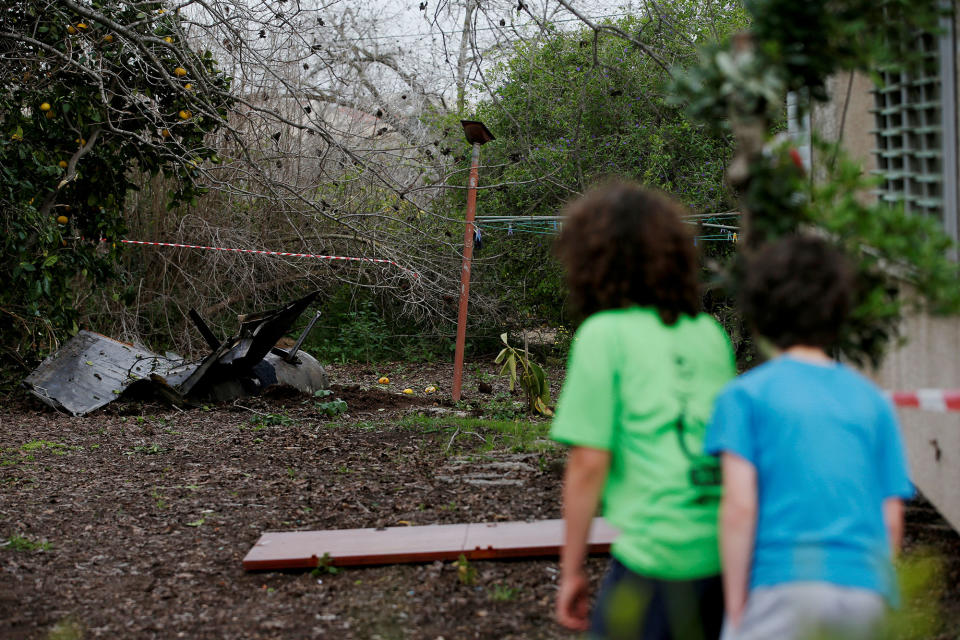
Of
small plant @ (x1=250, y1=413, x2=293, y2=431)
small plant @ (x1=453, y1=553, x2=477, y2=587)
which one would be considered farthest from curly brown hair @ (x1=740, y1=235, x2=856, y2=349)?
small plant @ (x1=250, y1=413, x2=293, y2=431)

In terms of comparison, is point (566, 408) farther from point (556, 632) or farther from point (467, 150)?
point (467, 150)

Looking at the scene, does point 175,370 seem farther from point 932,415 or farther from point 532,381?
point 932,415

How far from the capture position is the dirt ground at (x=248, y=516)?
3.83m

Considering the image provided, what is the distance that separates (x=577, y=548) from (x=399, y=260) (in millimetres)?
9916

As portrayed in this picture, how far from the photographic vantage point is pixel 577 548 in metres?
1.99

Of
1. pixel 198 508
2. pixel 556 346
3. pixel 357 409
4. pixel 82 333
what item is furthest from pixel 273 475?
pixel 556 346

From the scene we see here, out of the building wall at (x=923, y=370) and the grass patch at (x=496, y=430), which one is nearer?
the building wall at (x=923, y=370)

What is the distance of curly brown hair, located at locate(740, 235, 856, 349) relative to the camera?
175 cm

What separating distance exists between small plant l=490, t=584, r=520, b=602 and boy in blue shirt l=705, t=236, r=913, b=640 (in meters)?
2.15

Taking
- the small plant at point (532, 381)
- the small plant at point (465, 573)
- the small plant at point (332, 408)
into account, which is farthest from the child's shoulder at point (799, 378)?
the small plant at point (332, 408)

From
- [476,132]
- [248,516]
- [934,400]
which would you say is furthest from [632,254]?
[476,132]

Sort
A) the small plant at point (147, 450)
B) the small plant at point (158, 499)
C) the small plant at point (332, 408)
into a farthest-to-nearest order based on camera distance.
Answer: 1. the small plant at point (332, 408)
2. the small plant at point (147, 450)
3. the small plant at point (158, 499)

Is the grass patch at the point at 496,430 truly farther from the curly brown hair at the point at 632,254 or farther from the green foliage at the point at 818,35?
the green foliage at the point at 818,35

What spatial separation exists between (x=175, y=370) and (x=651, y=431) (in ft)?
32.5
